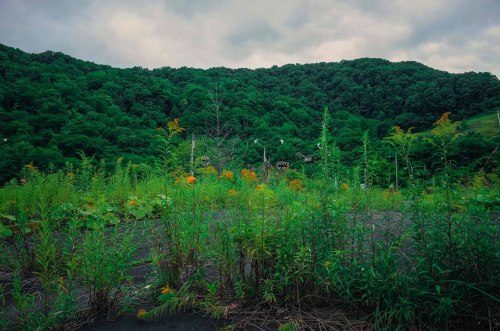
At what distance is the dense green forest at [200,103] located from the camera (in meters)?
27.0

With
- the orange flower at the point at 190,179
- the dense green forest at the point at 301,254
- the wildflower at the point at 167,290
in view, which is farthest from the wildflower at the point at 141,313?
the orange flower at the point at 190,179

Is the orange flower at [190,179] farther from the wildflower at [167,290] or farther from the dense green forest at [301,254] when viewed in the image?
the wildflower at [167,290]

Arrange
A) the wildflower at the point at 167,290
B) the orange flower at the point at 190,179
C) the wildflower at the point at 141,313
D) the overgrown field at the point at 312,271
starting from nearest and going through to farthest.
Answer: the overgrown field at the point at 312,271, the wildflower at the point at 141,313, the wildflower at the point at 167,290, the orange flower at the point at 190,179

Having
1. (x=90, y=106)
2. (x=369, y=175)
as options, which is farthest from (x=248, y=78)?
(x=369, y=175)

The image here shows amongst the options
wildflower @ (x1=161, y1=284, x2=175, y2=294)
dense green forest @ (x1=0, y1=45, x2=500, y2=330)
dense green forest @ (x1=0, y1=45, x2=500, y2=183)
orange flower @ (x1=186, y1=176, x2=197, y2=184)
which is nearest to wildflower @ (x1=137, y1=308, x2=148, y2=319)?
dense green forest @ (x1=0, y1=45, x2=500, y2=330)

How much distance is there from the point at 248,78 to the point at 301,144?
3154 centimetres

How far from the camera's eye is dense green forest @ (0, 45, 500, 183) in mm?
26984

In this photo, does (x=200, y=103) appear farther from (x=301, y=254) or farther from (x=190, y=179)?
(x=301, y=254)

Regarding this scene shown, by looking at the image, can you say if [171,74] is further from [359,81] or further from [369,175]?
[369,175]

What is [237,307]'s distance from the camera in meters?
2.30

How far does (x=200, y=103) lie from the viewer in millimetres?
41719

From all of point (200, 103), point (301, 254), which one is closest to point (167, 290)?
point (301, 254)

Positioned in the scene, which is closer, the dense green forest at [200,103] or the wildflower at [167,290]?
the wildflower at [167,290]

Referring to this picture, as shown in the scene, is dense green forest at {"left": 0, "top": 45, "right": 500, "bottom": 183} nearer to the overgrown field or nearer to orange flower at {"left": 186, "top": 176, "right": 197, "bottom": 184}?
orange flower at {"left": 186, "top": 176, "right": 197, "bottom": 184}
